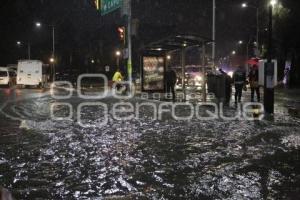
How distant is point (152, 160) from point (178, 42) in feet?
48.3

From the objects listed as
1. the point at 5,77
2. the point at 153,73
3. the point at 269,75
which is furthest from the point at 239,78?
the point at 5,77

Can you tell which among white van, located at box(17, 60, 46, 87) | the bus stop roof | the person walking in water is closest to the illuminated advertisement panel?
the bus stop roof

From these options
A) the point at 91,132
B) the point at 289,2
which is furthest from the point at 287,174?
the point at 289,2

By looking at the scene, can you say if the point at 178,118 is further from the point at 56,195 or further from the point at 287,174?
the point at 56,195

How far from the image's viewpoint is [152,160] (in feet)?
29.6

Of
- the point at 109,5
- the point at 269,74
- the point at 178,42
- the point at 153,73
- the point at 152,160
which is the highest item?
the point at 109,5

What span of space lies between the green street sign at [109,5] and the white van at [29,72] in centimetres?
1456

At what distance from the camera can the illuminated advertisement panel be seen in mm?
27219

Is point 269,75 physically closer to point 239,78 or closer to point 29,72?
point 239,78

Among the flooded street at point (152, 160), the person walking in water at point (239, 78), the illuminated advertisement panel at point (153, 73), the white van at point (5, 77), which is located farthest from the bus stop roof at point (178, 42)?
the white van at point (5, 77)

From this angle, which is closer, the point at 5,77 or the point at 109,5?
the point at 109,5

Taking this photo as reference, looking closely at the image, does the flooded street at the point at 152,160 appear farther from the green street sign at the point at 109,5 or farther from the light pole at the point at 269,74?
the green street sign at the point at 109,5

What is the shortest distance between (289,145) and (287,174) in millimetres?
2826

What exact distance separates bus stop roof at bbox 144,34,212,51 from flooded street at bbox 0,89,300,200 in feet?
22.4
